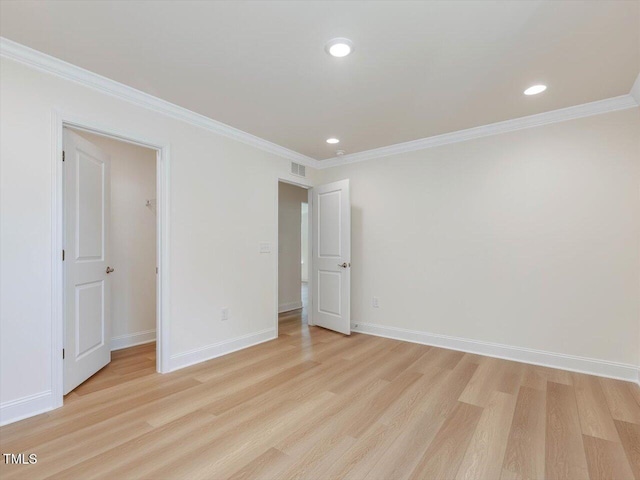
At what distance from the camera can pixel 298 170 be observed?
4488 millimetres

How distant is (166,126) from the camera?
2924 mm

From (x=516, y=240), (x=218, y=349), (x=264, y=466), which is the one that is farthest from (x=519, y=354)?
(x=218, y=349)

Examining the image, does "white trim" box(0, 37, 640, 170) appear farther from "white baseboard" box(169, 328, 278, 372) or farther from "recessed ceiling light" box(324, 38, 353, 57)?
"white baseboard" box(169, 328, 278, 372)

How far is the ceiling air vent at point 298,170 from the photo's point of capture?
4.40m

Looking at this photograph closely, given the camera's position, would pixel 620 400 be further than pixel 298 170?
No

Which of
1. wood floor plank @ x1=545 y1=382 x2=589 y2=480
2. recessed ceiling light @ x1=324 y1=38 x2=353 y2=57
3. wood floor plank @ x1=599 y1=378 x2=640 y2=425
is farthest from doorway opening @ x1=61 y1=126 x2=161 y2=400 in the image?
wood floor plank @ x1=599 y1=378 x2=640 y2=425

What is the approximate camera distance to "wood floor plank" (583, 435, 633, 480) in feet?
5.25

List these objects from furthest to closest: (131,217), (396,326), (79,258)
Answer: (396,326) → (131,217) → (79,258)

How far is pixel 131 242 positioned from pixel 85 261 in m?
1.06

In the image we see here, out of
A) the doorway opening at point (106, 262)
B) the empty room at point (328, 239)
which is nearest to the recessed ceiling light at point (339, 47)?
the empty room at point (328, 239)

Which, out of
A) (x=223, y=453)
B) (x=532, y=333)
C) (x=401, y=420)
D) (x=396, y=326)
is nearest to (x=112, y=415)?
(x=223, y=453)

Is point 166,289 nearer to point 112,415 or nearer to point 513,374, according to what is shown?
point 112,415

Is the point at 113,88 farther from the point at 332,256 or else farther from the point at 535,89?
the point at 535,89

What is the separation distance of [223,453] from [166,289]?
1.63 meters
